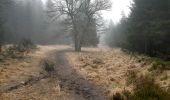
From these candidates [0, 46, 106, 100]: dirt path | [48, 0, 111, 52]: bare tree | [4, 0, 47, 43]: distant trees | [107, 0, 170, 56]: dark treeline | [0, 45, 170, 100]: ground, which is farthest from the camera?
[4, 0, 47, 43]: distant trees

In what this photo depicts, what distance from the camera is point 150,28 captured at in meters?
27.0

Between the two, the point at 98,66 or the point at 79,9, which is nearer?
the point at 98,66

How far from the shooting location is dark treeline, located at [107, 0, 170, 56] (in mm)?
25375

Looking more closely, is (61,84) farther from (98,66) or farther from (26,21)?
(26,21)

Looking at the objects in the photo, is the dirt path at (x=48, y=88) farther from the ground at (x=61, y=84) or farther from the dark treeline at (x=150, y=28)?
the dark treeline at (x=150, y=28)

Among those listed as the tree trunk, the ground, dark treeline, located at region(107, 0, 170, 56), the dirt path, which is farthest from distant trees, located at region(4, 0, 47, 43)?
the dirt path

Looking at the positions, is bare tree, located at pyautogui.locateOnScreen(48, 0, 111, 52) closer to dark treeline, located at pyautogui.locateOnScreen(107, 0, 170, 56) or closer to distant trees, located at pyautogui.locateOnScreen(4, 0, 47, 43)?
dark treeline, located at pyautogui.locateOnScreen(107, 0, 170, 56)

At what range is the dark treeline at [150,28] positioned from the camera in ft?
83.3

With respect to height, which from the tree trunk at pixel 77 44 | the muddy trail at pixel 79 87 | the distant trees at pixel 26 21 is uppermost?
the distant trees at pixel 26 21

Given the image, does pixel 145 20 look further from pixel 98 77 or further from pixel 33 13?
pixel 33 13

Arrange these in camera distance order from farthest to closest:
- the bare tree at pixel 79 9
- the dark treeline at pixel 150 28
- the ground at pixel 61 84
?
1. the bare tree at pixel 79 9
2. the dark treeline at pixel 150 28
3. the ground at pixel 61 84

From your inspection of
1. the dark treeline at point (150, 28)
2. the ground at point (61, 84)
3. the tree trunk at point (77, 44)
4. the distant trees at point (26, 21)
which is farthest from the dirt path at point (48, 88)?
the distant trees at point (26, 21)

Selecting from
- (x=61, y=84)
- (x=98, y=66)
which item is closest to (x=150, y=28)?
(x=98, y=66)

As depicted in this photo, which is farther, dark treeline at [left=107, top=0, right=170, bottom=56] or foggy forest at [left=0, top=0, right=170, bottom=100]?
dark treeline at [left=107, top=0, right=170, bottom=56]
